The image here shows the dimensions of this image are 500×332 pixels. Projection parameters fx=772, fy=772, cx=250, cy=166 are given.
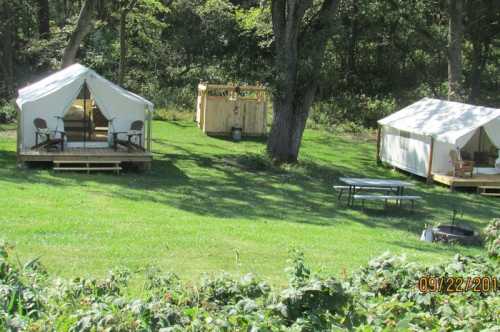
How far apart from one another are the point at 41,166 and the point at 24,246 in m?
10.1

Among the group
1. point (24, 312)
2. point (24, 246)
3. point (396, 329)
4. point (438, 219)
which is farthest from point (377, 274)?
point (438, 219)

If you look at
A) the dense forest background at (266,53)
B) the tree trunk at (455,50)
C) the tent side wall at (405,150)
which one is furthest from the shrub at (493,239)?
the dense forest background at (266,53)

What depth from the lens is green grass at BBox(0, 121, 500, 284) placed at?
10398mm

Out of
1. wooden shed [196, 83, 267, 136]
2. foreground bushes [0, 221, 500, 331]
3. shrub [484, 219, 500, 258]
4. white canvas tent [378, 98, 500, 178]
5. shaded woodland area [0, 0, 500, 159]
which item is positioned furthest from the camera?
shaded woodland area [0, 0, 500, 159]

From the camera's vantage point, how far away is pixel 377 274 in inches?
245

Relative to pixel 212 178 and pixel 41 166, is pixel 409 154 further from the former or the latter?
pixel 41 166

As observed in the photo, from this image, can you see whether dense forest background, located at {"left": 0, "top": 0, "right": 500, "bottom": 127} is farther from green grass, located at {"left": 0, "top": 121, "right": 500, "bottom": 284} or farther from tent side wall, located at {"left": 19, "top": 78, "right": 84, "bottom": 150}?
tent side wall, located at {"left": 19, "top": 78, "right": 84, "bottom": 150}

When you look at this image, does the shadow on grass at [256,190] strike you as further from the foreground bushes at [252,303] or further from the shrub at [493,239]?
the foreground bushes at [252,303]

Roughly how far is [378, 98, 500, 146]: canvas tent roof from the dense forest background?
7929 millimetres

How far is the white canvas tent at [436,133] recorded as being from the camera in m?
21.1

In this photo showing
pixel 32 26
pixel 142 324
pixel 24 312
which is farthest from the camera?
pixel 32 26

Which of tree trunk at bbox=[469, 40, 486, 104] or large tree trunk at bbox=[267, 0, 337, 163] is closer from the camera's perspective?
large tree trunk at bbox=[267, 0, 337, 163]

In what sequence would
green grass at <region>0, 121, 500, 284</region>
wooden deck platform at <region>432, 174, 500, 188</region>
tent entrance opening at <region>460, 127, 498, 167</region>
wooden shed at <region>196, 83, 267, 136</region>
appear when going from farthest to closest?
wooden shed at <region>196, 83, 267, 136</region> → tent entrance opening at <region>460, 127, 498, 167</region> → wooden deck platform at <region>432, 174, 500, 188</region> → green grass at <region>0, 121, 500, 284</region>

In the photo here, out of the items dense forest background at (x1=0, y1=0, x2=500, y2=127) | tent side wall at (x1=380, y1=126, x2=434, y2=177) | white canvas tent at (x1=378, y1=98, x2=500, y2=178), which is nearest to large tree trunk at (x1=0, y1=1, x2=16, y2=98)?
dense forest background at (x1=0, y1=0, x2=500, y2=127)
